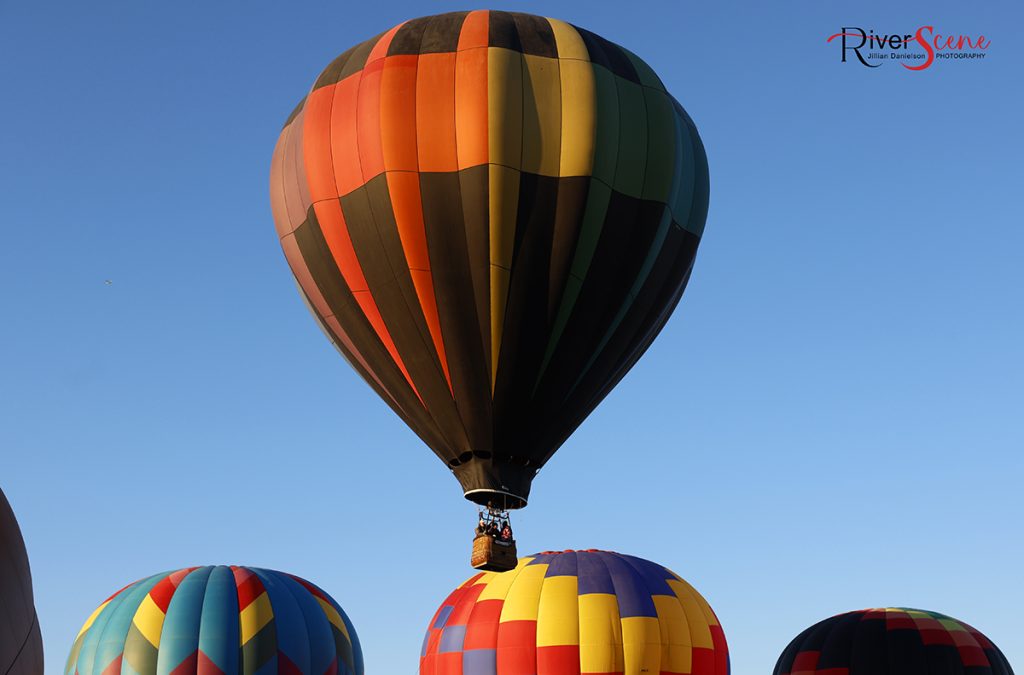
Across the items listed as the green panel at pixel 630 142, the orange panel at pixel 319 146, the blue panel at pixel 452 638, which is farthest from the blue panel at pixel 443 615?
the green panel at pixel 630 142

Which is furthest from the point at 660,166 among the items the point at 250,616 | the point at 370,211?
the point at 250,616

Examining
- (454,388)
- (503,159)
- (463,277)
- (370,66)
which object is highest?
(370,66)

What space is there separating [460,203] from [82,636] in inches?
517

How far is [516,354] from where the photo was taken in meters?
19.1

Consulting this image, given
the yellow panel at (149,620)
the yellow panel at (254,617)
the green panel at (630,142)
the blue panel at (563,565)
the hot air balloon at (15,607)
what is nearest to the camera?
the hot air balloon at (15,607)

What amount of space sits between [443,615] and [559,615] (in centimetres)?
282

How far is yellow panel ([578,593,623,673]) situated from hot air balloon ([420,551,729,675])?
0.02m

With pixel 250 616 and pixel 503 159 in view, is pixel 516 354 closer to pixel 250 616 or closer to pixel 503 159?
pixel 503 159

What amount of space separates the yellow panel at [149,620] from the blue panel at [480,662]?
5.05 m

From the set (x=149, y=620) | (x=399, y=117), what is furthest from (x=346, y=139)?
(x=149, y=620)

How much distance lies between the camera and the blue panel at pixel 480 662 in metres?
26.8

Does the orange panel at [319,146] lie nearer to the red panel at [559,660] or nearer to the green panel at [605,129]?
the green panel at [605,129]

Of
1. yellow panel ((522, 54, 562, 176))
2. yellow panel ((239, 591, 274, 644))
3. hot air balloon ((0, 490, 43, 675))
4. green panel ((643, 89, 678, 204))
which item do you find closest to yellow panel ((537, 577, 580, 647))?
yellow panel ((239, 591, 274, 644))

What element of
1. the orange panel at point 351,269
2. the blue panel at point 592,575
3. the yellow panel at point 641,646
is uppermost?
the orange panel at point 351,269
